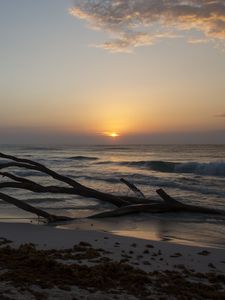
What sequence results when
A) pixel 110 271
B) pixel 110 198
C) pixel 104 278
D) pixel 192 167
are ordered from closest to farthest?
pixel 104 278 < pixel 110 271 < pixel 110 198 < pixel 192 167

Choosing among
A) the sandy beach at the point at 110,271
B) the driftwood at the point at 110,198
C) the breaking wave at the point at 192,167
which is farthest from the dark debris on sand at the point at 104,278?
the breaking wave at the point at 192,167

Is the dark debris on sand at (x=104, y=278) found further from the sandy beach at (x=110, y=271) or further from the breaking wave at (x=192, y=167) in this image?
the breaking wave at (x=192, y=167)

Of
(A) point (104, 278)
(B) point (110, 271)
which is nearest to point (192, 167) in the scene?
(B) point (110, 271)

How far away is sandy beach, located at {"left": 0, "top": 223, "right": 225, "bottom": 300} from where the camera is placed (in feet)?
12.7

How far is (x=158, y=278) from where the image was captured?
4.38 metres

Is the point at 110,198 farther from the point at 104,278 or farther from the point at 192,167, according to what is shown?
the point at 192,167

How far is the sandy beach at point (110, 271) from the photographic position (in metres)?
3.86

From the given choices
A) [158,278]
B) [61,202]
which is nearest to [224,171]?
[61,202]

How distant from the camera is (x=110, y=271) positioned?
14.6 ft

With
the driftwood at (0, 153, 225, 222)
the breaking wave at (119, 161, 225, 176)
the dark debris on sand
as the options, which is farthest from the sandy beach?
the breaking wave at (119, 161, 225, 176)

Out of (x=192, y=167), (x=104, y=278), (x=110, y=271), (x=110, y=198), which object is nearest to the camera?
(x=104, y=278)

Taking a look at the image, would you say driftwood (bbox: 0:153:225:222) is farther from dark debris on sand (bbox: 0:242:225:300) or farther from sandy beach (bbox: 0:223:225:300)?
dark debris on sand (bbox: 0:242:225:300)

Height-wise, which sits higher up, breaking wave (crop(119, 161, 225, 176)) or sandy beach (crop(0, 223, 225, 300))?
sandy beach (crop(0, 223, 225, 300))

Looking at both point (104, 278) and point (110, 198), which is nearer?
point (104, 278)
